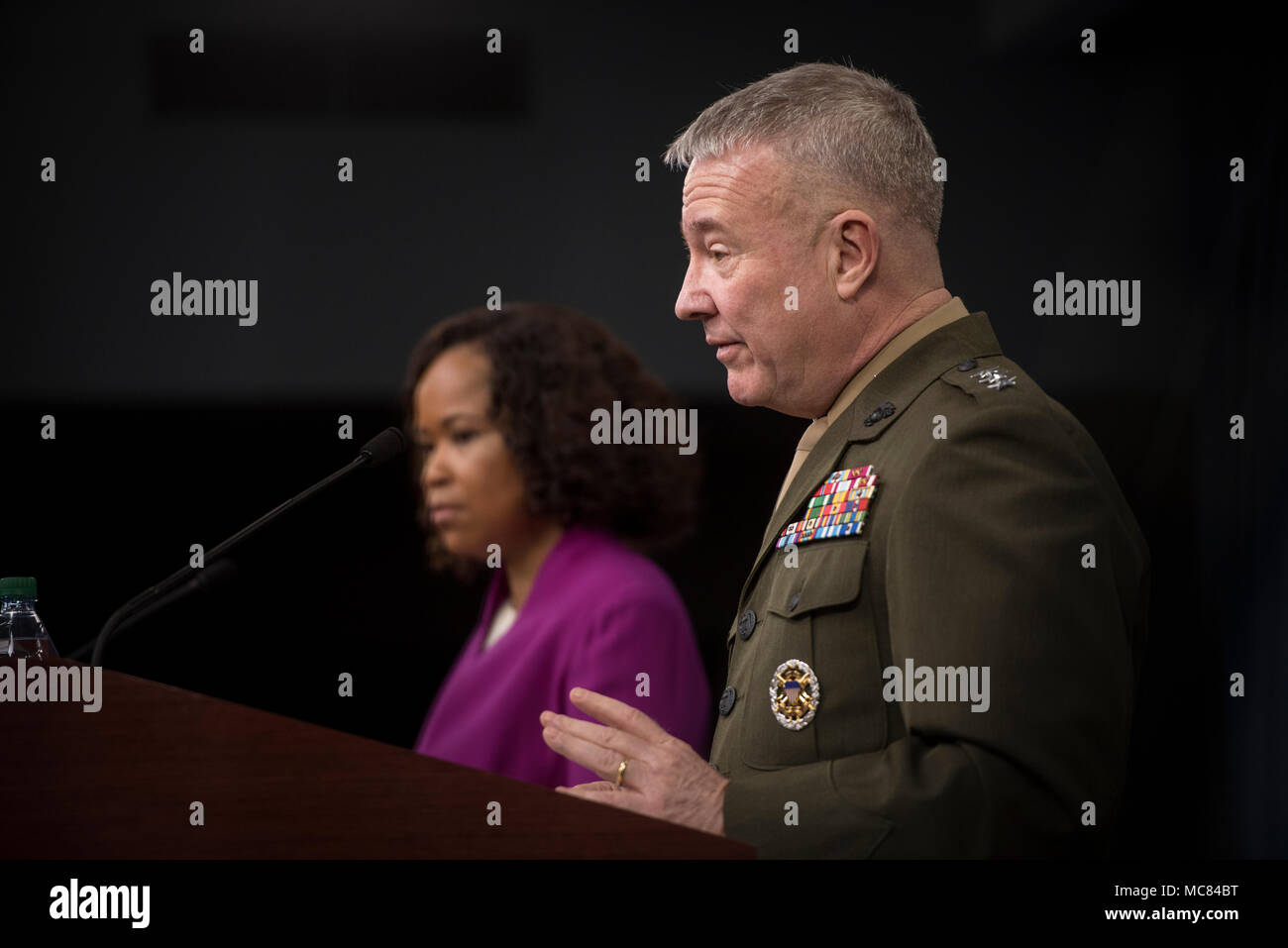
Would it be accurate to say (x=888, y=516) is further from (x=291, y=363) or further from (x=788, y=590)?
(x=291, y=363)

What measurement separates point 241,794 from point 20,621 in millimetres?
610

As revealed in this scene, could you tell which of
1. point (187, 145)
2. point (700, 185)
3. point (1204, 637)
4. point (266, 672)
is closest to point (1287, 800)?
point (1204, 637)

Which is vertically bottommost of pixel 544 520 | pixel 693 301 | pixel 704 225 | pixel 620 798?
pixel 620 798

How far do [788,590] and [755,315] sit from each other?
1.41 feet

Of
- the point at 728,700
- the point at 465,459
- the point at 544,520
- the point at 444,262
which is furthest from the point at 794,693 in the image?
the point at 444,262

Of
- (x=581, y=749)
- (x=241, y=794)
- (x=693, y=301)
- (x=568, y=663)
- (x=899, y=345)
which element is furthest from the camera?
(x=568, y=663)

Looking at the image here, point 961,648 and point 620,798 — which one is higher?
point 961,648

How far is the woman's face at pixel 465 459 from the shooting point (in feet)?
8.96

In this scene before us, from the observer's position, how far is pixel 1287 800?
2600mm

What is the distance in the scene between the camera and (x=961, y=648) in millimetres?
1649

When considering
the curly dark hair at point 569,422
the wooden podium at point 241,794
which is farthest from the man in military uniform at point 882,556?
the curly dark hair at point 569,422

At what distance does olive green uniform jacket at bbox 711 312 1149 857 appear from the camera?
1623 mm

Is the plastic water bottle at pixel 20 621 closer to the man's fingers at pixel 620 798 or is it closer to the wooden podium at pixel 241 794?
the wooden podium at pixel 241 794

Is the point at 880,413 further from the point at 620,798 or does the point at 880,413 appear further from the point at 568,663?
the point at 568,663
